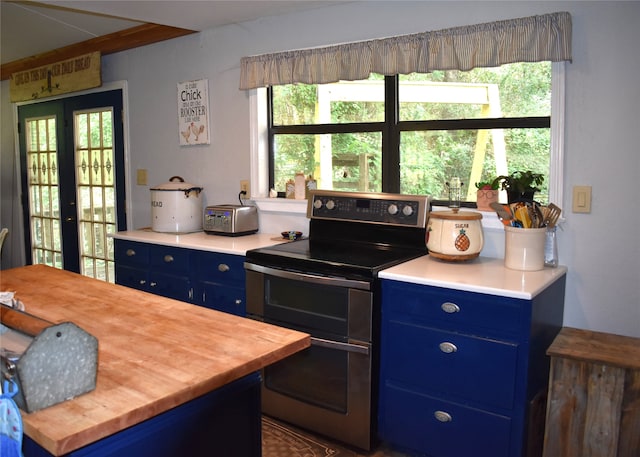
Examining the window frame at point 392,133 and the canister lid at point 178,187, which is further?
the canister lid at point 178,187

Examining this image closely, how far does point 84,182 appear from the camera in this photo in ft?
15.9

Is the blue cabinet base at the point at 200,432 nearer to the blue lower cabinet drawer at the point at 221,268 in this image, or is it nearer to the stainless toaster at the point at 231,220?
the blue lower cabinet drawer at the point at 221,268

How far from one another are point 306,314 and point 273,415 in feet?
1.95

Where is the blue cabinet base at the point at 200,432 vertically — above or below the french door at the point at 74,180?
below

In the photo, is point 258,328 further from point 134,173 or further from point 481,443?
point 134,173

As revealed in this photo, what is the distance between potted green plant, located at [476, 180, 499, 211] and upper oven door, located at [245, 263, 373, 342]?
0.76m

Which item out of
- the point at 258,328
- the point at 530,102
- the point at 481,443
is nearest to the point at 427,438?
the point at 481,443

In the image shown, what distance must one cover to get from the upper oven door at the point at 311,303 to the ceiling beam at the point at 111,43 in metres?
1.99

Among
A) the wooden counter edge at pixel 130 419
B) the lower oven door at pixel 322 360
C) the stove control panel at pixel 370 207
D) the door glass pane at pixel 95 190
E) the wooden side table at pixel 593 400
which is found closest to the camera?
the wooden counter edge at pixel 130 419

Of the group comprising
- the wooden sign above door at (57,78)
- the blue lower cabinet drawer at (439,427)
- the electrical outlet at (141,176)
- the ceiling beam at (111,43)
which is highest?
the ceiling beam at (111,43)

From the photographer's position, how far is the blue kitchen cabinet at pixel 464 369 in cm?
217

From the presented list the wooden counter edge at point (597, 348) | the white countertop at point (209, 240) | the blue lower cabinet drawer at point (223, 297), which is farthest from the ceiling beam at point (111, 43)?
the wooden counter edge at point (597, 348)

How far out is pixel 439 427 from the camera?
2377 mm

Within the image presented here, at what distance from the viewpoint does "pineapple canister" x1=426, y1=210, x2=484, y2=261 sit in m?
2.54
